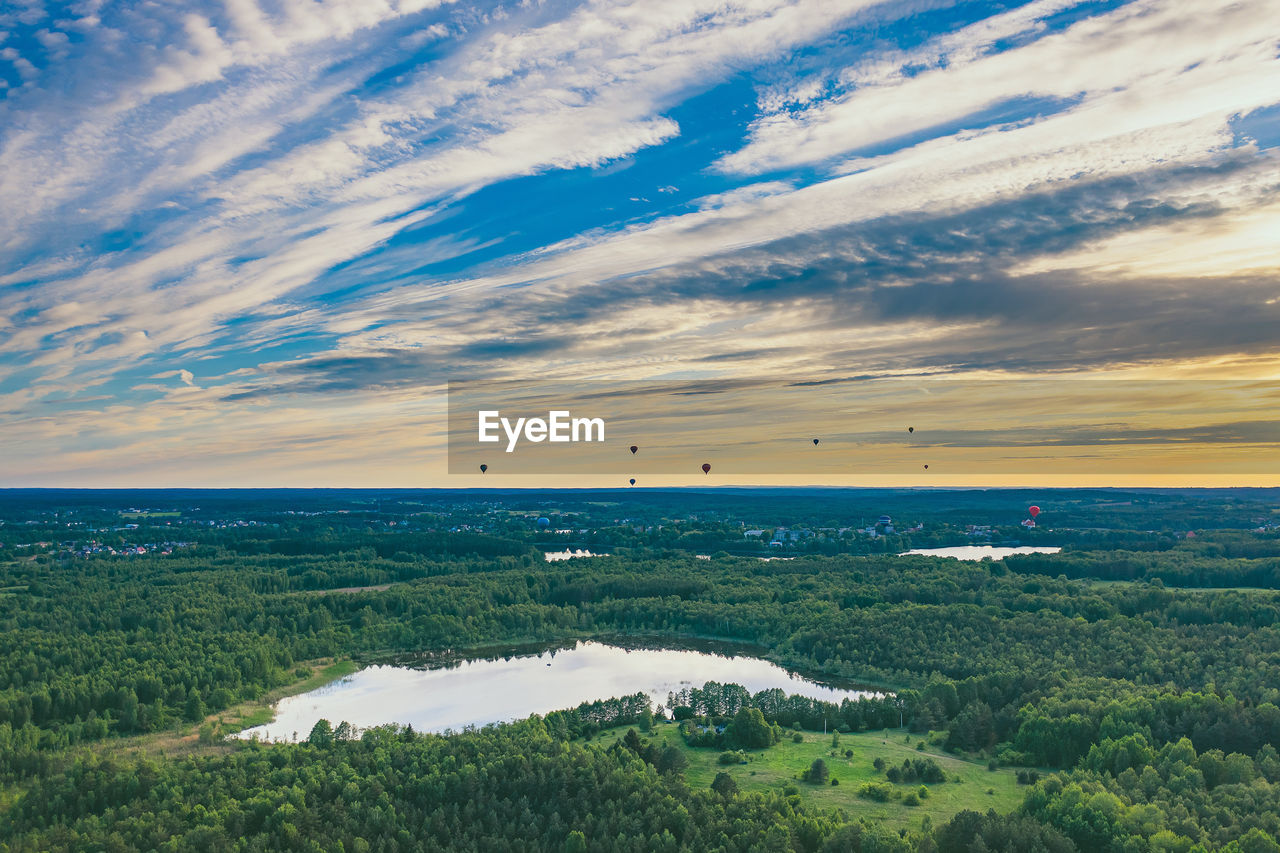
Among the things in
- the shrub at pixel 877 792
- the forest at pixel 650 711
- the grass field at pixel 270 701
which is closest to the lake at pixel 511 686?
the grass field at pixel 270 701

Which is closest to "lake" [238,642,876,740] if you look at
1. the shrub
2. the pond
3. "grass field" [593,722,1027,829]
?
"grass field" [593,722,1027,829]

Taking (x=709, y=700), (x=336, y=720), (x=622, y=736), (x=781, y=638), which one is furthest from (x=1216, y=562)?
(x=336, y=720)

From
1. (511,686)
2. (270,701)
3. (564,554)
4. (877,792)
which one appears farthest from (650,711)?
(564,554)

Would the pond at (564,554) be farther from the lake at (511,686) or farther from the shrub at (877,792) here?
the shrub at (877,792)

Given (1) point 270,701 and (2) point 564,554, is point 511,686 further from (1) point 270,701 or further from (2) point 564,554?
(2) point 564,554

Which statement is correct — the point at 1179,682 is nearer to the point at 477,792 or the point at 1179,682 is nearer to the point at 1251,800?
the point at 1251,800
